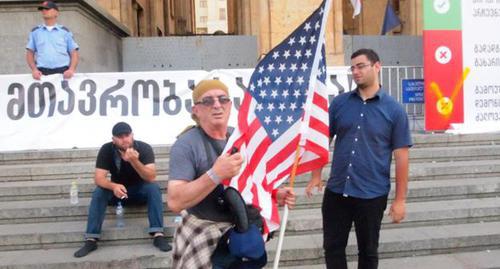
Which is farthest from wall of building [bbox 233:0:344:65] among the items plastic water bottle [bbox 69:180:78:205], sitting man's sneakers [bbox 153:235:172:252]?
sitting man's sneakers [bbox 153:235:172:252]

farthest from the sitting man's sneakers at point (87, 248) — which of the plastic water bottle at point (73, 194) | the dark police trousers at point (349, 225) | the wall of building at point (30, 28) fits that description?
the wall of building at point (30, 28)

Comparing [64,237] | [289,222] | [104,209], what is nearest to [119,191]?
[104,209]

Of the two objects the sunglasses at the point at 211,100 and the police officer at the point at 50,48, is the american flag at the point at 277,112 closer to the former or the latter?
the sunglasses at the point at 211,100

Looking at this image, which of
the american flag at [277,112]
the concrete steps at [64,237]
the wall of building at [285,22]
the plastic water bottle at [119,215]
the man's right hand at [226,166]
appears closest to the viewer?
the man's right hand at [226,166]

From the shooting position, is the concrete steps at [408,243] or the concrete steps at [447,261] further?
the concrete steps at [408,243]

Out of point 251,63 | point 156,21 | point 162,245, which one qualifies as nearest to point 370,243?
point 162,245

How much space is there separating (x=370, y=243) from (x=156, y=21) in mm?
20138

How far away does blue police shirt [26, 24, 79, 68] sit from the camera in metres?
7.43

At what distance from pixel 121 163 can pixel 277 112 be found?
2625mm

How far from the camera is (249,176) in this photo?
2760mm

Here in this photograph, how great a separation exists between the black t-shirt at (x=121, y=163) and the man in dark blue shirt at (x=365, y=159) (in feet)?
7.01

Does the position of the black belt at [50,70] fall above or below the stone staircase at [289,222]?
above

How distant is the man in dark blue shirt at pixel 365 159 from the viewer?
3531 mm

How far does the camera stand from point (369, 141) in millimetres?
3559
